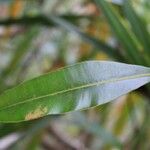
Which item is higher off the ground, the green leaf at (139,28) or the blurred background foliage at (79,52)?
the green leaf at (139,28)

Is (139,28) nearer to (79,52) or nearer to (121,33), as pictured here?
(121,33)

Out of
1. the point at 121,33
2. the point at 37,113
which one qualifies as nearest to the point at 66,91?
the point at 37,113

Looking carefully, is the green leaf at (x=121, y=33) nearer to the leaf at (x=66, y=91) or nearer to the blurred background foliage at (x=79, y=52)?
the blurred background foliage at (x=79, y=52)

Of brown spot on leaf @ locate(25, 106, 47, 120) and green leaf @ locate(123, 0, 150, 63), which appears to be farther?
green leaf @ locate(123, 0, 150, 63)

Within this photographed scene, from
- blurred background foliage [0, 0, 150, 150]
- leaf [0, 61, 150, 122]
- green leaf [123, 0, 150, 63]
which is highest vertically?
leaf [0, 61, 150, 122]

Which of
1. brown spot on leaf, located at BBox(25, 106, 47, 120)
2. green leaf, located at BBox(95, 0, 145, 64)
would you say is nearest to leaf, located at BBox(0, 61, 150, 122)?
brown spot on leaf, located at BBox(25, 106, 47, 120)

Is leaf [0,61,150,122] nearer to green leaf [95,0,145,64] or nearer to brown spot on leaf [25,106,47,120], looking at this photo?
brown spot on leaf [25,106,47,120]

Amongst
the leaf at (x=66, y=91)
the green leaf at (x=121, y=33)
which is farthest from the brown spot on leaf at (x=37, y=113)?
the green leaf at (x=121, y=33)

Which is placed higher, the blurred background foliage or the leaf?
the leaf
